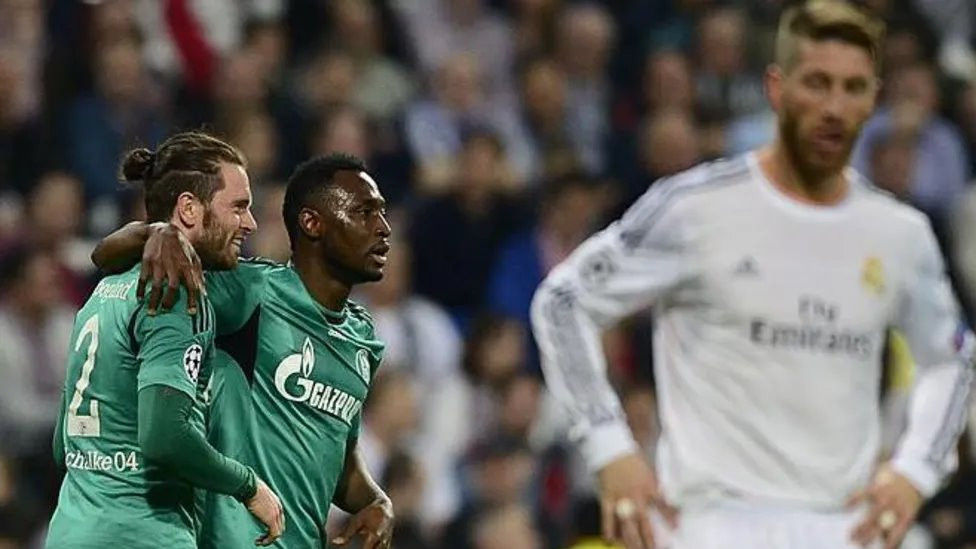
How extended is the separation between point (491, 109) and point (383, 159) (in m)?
1.12

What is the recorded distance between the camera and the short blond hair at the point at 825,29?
232 inches

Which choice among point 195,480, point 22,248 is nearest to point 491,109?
point 22,248

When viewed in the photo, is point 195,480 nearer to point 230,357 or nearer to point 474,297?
point 230,357

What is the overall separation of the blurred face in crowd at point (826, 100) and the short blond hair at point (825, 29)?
0.05 ft

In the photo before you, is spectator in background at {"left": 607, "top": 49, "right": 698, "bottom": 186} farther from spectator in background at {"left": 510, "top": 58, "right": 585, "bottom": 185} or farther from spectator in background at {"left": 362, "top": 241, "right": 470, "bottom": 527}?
spectator in background at {"left": 362, "top": 241, "right": 470, "bottom": 527}

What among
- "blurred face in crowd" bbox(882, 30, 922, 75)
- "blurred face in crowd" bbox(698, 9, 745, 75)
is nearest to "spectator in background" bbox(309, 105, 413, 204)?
"blurred face in crowd" bbox(698, 9, 745, 75)

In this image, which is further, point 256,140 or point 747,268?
point 256,140

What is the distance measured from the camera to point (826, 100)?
229 inches

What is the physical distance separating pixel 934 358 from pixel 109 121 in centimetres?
581

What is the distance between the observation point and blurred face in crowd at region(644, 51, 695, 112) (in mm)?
13047

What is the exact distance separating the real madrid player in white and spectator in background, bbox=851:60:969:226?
6897 millimetres

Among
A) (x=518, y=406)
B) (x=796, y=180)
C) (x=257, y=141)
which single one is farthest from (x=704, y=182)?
(x=257, y=141)

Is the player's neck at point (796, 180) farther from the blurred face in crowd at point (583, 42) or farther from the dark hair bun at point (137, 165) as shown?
the blurred face in crowd at point (583, 42)

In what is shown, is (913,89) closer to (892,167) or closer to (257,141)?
(892,167)
